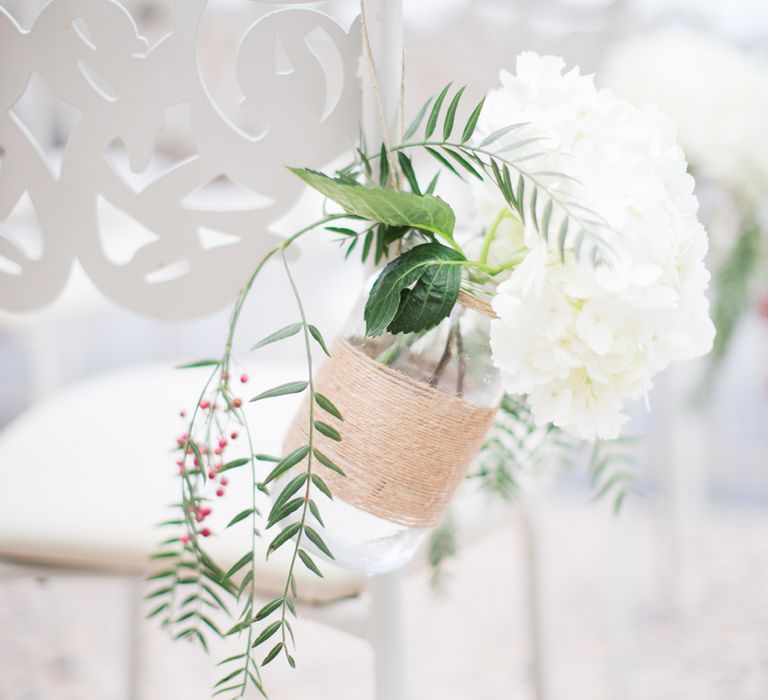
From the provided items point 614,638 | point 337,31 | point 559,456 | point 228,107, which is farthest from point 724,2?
point 337,31

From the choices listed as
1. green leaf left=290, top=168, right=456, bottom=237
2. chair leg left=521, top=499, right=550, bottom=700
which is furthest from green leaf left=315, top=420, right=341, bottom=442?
chair leg left=521, top=499, right=550, bottom=700

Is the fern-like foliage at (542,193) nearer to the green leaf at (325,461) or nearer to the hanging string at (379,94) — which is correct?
the hanging string at (379,94)

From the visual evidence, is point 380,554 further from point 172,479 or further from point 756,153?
point 756,153

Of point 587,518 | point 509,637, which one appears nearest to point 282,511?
point 509,637

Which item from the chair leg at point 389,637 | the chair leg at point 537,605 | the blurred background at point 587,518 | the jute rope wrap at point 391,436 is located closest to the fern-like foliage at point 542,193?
the jute rope wrap at point 391,436

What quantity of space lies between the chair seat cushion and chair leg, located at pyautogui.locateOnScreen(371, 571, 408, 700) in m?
0.05

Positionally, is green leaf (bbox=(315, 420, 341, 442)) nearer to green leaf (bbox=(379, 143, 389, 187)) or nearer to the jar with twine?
the jar with twine

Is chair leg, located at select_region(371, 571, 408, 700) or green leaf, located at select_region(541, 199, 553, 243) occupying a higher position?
green leaf, located at select_region(541, 199, 553, 243)

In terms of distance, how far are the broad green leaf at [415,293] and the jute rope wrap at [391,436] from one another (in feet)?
0.12

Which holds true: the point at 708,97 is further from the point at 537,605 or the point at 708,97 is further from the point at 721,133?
the point at 537,605

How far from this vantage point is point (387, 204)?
0.46m

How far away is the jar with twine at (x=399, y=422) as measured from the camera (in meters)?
0.49

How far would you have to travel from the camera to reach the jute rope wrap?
49 centimetres

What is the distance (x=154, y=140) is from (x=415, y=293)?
0.73 ft
